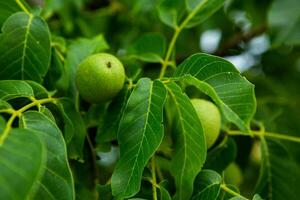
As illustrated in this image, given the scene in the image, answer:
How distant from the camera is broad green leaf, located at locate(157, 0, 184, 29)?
1650mm

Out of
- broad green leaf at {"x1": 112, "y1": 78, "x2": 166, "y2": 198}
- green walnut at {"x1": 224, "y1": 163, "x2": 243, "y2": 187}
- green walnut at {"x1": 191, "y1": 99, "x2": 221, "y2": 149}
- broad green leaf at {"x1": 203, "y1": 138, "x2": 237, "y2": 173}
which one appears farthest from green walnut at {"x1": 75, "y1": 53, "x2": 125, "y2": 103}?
green walnut at {"x1": 224, "y1": 163, "x2": 243, "y2": 187}

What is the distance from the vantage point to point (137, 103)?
1.18m

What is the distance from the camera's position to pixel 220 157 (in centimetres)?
149

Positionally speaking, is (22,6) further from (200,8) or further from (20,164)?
(20,164)

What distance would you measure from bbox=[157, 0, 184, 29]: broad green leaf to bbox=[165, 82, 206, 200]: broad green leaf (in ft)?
1.55

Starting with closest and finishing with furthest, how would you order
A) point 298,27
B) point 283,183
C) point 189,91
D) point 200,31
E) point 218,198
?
point 218,198 < point 283,183 < point 189,91 < point 298,27 < point 200,31

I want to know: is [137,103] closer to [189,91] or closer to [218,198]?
[218,198]

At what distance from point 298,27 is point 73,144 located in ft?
3.43

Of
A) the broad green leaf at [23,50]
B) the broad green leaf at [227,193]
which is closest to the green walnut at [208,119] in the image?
the broad green leaf at [227,193]

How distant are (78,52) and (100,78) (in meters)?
0.24

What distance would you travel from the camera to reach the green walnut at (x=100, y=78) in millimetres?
1303

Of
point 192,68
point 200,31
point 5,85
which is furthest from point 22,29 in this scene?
point 200,31

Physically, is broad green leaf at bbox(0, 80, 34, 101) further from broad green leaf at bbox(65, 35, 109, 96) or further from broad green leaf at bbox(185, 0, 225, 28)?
broad green leaf at bbox(185, 0, 225, 28)

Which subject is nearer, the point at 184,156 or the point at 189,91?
the point at 184,156
